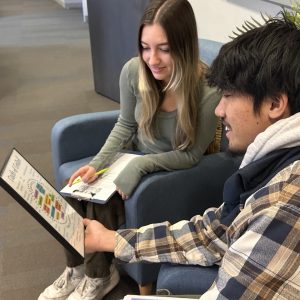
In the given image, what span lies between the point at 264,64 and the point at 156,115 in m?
0.86

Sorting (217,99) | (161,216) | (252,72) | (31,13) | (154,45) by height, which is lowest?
(31,13)

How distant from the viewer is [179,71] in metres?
1.63

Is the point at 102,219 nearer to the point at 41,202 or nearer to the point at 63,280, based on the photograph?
the point at 63,280

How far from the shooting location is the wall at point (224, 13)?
6.78ft

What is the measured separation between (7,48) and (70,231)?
4955 millimetres

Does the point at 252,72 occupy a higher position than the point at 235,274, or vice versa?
the point at 252,72

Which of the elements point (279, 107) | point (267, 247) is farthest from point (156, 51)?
point (267, 247)

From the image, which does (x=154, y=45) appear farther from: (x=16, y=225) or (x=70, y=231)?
(x=16, y=225)

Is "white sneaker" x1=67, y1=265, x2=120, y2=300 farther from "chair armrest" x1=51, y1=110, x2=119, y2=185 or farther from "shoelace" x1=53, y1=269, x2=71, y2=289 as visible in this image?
"chair armrest" x1=51, y1=110, x2=119, y2=185

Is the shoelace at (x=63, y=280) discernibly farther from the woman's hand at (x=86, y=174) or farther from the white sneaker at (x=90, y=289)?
the woman's hand at (x=86, y=174)

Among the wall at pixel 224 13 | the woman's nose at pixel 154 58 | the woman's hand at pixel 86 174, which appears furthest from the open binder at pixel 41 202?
the wall at pixel 224 13

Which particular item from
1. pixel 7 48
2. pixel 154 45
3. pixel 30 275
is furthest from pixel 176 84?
pixel 7 48

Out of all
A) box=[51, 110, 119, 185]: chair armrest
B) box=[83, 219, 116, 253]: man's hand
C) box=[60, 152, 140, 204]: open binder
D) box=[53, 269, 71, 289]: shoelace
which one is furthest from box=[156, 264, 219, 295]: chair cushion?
box=[51, 110, 119, 185]: chair armrest

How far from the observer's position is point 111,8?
11.8ft
